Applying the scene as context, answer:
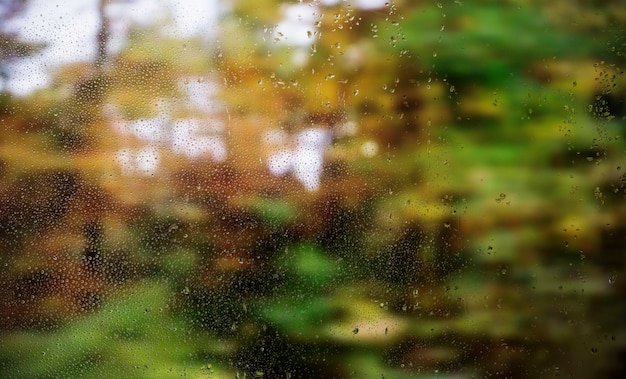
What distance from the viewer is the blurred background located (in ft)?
3.00

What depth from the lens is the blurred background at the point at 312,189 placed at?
3.00 ft

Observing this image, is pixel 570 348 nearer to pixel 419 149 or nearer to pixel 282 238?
pixel 419 149

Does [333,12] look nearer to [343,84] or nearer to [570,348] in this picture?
[343,84]

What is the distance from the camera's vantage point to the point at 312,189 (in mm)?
934

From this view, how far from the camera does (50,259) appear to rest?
906 mm

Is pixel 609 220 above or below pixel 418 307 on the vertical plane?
above

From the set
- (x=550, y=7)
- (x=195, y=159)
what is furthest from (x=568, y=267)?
(x=195, y=159)

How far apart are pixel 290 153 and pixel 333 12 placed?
0.26 metres

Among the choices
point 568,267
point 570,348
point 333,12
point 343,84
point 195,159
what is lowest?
point 570,348

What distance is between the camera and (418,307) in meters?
0.94

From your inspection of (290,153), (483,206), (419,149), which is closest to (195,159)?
(290,153)

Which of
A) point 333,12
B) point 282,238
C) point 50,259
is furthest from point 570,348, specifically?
point 50,259

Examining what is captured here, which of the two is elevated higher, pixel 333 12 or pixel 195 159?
pixel 333 12

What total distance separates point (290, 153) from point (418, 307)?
35cm
